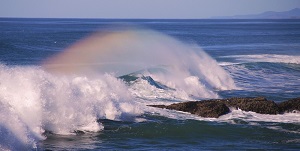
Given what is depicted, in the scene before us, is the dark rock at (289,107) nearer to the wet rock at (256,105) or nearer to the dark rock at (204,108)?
the wet rock at (256,105)

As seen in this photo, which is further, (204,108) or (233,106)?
(233,106)

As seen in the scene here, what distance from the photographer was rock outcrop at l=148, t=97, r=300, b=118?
66.2ft

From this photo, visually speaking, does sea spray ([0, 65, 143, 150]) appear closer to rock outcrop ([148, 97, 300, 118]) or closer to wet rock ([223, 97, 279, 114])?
rock outcrop ([148, 97, 300, 118])

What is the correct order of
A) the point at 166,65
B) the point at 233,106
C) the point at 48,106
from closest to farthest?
1. the point at 48,106
2. the point at 233,106
3. the point at 166,65

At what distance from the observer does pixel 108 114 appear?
63.3 ft

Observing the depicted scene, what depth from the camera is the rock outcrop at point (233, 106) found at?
2019cm

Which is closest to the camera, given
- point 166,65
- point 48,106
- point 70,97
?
point 48,106

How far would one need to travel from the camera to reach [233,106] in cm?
2128

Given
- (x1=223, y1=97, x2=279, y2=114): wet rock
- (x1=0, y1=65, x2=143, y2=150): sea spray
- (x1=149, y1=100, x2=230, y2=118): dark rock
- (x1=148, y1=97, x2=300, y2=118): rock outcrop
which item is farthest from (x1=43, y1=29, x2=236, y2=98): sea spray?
(x1=0, y1=65, x2=143, y2=150): sea spray

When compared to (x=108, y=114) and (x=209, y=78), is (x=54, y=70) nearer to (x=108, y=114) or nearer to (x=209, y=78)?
(x=209, y=78)

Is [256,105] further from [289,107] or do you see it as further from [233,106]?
[289,107]

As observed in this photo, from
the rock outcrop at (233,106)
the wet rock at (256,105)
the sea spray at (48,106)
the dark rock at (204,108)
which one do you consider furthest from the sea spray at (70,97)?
the wet rock at (256,105)

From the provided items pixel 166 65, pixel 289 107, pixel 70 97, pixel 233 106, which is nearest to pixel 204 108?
pixel 233 106

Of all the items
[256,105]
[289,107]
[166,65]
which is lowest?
[289,107]
